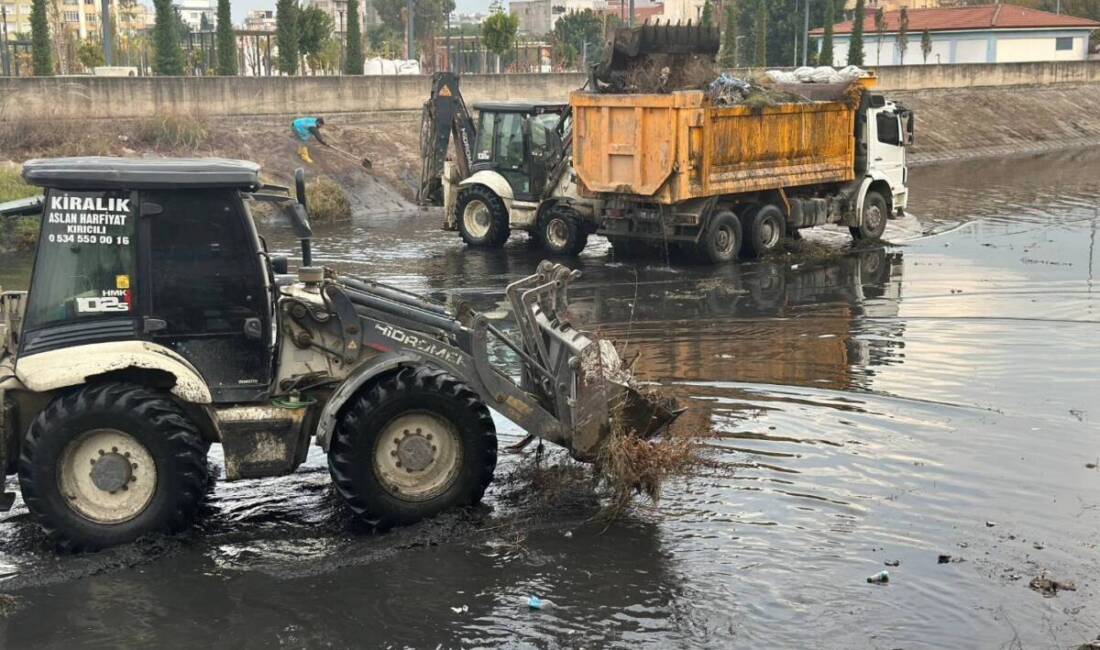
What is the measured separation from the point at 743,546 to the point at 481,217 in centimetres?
1536

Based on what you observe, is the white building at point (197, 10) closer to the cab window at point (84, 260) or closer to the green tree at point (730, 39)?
the green tree at point (730, 39)

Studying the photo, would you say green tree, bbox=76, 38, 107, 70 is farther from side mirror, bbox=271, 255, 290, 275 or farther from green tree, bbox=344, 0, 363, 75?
side mirror, bbox=271, 255, 290, 275

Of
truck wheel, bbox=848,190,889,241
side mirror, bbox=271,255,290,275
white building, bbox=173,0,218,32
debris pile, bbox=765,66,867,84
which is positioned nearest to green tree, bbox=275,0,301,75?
white building, bbox=173,0,218,32

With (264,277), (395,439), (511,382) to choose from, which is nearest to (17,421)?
(264,277)

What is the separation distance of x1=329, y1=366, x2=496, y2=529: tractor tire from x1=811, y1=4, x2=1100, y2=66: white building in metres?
60.3

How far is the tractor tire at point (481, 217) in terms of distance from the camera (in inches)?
883

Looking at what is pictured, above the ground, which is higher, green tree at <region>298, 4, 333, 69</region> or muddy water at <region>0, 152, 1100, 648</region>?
green tree at <region>298, 4, 333, 69</region>

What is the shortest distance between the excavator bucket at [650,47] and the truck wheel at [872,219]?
460 centimetres

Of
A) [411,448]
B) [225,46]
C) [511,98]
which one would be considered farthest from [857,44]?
Result: [411,448]

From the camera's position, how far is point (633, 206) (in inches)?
797

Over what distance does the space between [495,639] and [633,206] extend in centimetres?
1388

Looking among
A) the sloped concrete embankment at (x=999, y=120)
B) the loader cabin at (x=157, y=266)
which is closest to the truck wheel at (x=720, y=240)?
the loader cabin at (x=157, y=266)

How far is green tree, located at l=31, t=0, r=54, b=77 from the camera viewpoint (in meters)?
33.1

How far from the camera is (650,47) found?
66.0 feet
